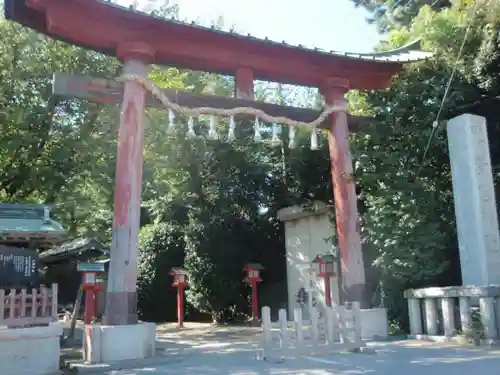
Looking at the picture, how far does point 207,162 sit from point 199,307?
530cm

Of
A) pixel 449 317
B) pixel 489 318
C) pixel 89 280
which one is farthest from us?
pixel 89 280

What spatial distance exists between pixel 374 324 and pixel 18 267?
275 inches

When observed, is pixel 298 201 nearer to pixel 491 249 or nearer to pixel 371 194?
pixel 371 194

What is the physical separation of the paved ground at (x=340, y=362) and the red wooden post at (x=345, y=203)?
150 centimetres

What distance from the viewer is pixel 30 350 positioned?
7.60 m

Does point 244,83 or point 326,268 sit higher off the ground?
point 244,83

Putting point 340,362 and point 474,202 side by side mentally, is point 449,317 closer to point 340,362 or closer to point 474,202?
point 474,202

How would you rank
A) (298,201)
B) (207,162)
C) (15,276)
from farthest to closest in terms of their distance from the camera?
1. (207,162)
2. (298,201)
3. (15,276)

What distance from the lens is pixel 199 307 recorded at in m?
18.4

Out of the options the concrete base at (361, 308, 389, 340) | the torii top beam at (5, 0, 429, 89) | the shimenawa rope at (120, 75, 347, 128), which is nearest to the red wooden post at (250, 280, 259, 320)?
the concrete base at (361, 308, 389, 340)

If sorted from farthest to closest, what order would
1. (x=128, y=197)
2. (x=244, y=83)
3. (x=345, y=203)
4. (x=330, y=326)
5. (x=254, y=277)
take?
(x=254, y=277), (x=345, y=203), (x=244, y=83), (x=128, y=197), (x=330, y=326)

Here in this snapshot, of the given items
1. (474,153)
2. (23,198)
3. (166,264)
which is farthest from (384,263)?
(166,264)

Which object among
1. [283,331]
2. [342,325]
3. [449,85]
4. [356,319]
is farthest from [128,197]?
[449,85]

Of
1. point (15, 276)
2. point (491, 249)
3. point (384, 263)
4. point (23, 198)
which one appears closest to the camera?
point (15, 276)
